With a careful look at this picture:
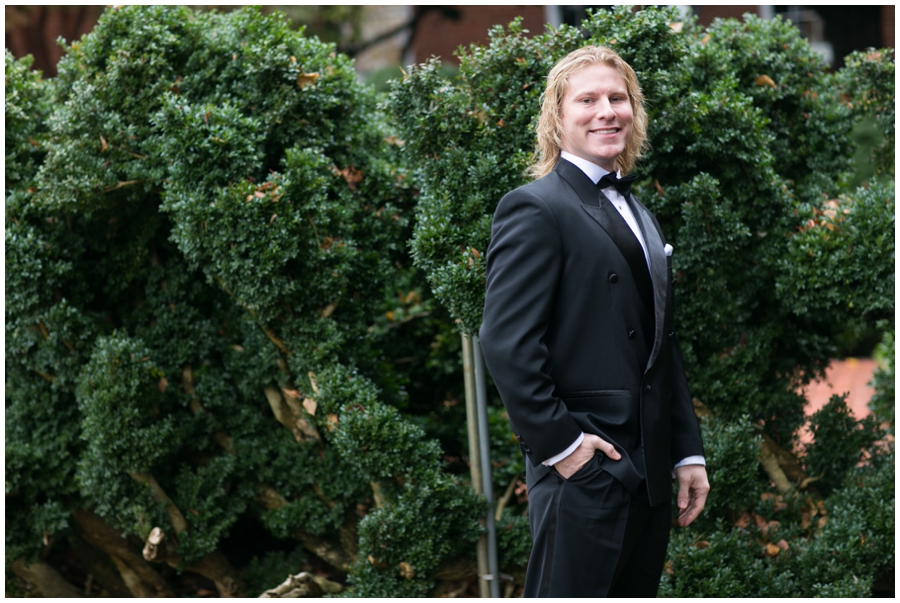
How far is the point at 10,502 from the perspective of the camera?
4.22 metres

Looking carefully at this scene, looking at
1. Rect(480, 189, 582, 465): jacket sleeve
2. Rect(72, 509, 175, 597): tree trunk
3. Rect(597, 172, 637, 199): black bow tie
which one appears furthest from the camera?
Rect(72, 509, 175, 597): tree trunk

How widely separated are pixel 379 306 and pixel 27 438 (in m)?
1.92

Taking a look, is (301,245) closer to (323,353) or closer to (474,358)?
(323,353)

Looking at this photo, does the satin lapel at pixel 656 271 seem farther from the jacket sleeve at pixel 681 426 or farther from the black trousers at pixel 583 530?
the black trousers at pixel 583 530

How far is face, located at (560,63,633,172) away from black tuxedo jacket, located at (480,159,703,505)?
0.32 feet

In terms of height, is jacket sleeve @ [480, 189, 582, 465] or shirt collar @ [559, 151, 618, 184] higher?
shirt collar @ [559, 151, 618, 184]

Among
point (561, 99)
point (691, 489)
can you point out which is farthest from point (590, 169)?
point (691, 489)

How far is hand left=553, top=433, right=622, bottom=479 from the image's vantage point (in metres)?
2.29

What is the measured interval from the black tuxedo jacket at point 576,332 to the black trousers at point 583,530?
5cm

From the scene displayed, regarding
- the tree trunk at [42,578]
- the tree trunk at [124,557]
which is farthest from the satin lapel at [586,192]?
the tree trunk at [42,578]

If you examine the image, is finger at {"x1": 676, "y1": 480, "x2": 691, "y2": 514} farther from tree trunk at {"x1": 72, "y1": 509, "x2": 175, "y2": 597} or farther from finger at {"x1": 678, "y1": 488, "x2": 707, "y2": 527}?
tree trunk at {"x1": 72, "y1": 509, "x2": 175, "y2": 597}

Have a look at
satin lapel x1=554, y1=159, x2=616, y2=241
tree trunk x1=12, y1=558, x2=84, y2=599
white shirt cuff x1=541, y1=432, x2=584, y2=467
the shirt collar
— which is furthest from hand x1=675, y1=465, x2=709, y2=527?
tree trunk x1=12, y1=558, x2=84, y2=599

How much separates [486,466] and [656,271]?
5.10ft

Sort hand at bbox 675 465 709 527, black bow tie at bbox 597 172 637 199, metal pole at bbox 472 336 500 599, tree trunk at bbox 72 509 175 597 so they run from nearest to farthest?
1. black bow tie at bbox 597 172 637 199
2. hand at bbox 675 465 709 527
3. metal pole at bbox 472 336 500 599
4. tree trunk at bbox 72 509 175 597
